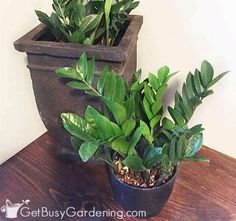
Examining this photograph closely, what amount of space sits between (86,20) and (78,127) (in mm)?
231

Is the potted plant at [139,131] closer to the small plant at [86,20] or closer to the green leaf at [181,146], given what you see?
the green leaf at [181,146]

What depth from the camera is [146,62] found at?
0.78 meters

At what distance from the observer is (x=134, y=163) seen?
19.8 inches

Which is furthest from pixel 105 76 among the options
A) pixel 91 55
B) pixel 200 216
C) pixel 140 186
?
pixel 200 216

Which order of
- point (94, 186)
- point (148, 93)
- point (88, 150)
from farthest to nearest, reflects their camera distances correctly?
1. point (94, 186)
2. point (148, 93)
3. point (88, 150)

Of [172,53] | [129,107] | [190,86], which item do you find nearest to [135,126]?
[129,107]

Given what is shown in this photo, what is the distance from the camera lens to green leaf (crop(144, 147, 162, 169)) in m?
0.50

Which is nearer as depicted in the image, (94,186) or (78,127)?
(78,127)

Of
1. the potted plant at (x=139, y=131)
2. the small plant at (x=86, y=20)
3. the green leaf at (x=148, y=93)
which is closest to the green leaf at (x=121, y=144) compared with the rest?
the potted plant at (x=139, y=131)

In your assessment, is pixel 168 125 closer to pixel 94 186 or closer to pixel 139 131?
pixel 139 131

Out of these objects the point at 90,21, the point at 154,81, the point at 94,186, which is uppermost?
the point at 90,21

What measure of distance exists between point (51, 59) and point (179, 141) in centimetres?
32

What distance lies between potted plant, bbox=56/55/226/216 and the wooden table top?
68mm

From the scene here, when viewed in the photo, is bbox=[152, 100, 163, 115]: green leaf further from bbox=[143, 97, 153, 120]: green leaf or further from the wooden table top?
the wooden table top
